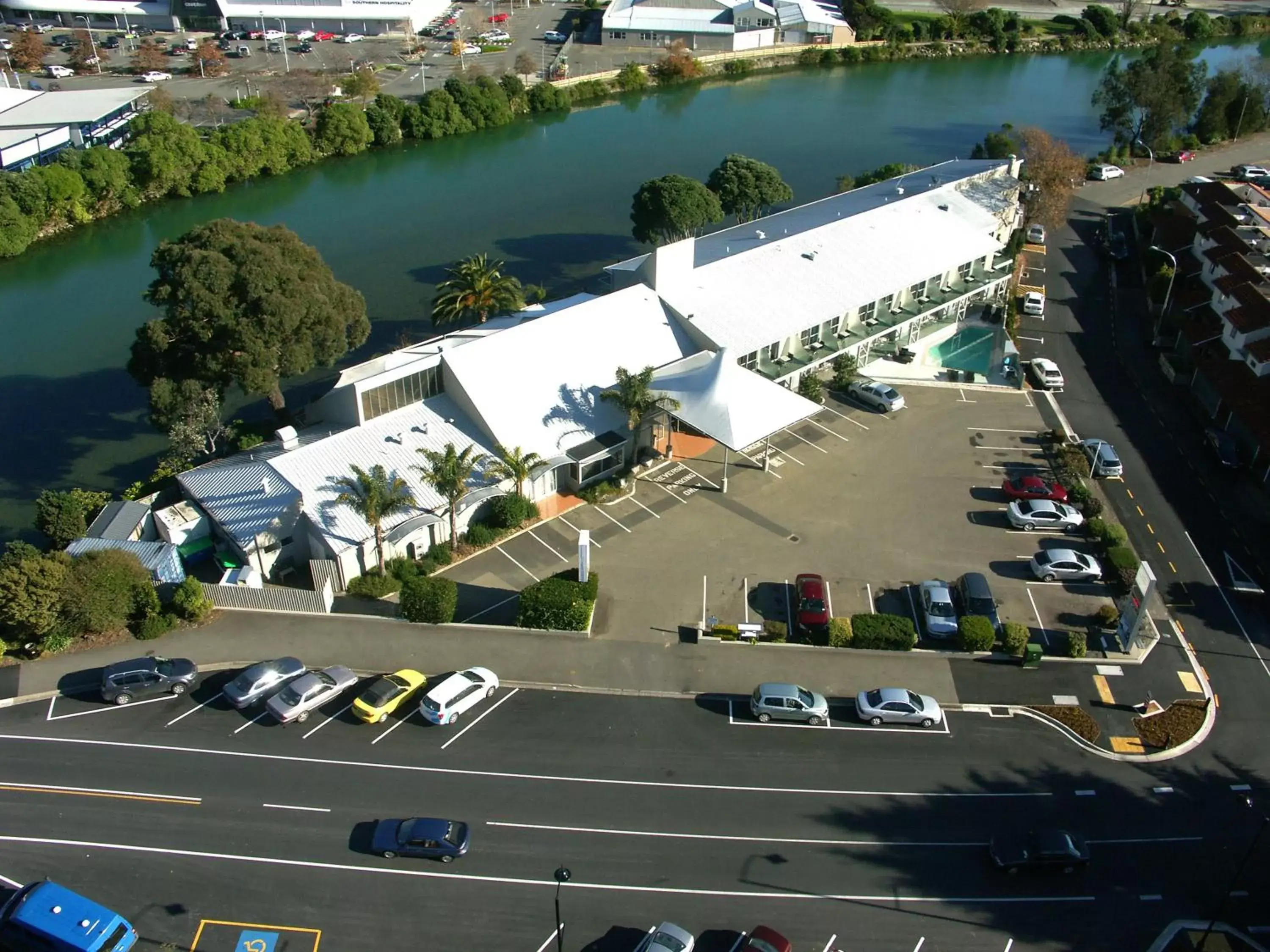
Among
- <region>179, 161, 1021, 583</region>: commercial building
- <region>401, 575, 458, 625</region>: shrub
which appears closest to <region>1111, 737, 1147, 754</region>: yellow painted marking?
<region>179, 161, 1021, 583</region>: commercial building

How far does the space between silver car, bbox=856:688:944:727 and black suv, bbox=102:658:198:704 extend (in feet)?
84.3

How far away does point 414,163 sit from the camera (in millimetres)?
102750

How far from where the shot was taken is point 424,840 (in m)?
31.3

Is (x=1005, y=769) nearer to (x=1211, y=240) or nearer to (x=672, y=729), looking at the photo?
(x=672, y=729)

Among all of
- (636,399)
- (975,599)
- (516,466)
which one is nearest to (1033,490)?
(975,599)

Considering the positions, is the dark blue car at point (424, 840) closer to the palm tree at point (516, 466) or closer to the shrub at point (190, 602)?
the shrub at point (190, 602)

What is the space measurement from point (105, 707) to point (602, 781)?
1892 centimetres

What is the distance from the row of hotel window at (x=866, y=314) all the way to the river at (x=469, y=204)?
15.2 meters

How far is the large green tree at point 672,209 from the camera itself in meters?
71.1

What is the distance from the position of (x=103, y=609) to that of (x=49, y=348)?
35.4 meters

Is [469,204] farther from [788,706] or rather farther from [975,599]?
[788,706]

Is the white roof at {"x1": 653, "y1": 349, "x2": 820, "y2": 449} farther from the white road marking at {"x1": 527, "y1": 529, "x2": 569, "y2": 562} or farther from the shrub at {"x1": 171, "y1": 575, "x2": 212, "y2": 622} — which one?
the shrub at {"x1": 171, "y1": 575, "x2": 212, "y2": 622}

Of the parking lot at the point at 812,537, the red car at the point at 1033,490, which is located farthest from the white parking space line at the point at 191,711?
the red car at the point at 1033,490

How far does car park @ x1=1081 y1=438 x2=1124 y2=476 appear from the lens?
51688 millimetres
